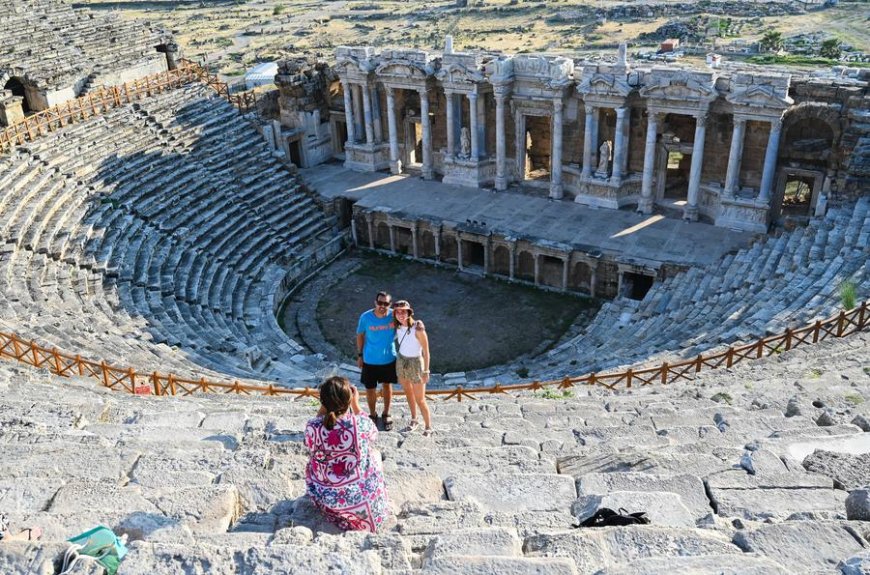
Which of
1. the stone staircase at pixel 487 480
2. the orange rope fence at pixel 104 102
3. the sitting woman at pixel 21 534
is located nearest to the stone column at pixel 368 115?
the orange rope fence at pixel 104 102

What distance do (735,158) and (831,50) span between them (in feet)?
121

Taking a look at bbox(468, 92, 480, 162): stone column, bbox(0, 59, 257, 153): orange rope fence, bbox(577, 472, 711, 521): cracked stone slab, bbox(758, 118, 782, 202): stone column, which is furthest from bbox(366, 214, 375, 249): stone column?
bbox(577, 472, 711, 521): cracked stone slab

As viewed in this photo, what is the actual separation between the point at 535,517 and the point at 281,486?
240 centimetres

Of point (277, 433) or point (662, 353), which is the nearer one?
point (277, 433)

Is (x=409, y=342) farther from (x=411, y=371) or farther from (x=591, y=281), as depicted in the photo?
(x=591, y=281)

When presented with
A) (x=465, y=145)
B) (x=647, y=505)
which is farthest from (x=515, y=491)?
Result: (x=465, y=145)

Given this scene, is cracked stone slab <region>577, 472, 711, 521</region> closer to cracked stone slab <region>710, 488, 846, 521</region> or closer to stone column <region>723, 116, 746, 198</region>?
cracked stone slab <region>710, 488, 846, 521</region>

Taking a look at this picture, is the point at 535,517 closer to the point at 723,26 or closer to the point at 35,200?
the point at 35,200

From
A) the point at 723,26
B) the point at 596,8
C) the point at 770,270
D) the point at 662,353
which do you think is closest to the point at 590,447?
the point at 662,353

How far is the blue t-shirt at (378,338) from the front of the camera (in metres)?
9.81

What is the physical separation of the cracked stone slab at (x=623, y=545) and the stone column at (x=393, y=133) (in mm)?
25226

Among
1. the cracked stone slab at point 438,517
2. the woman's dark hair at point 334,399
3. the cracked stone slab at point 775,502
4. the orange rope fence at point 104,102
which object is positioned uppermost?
the woman's dark hair at point 334,399

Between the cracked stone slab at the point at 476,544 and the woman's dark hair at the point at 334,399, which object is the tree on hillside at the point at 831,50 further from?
the cracked stone slab at the point at 476,544

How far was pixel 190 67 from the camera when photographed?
103 ft
